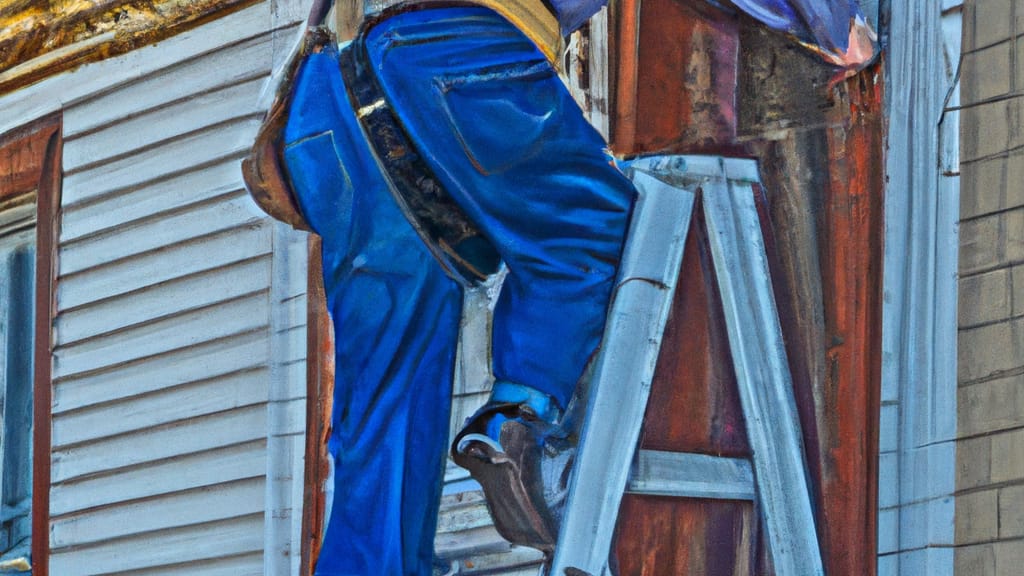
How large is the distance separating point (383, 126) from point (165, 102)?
4.65 feet

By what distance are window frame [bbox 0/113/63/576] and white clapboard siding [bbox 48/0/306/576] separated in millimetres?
37

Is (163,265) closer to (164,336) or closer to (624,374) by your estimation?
(164,336)

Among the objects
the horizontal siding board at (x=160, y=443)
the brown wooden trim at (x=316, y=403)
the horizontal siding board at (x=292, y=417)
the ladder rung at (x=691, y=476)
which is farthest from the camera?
the horizontal siding board at (x=160, y=443)

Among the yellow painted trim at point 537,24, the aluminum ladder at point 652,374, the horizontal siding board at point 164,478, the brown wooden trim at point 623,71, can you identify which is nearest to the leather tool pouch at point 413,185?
the yellow painted trim at point 537,24

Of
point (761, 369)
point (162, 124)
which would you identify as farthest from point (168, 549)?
point (761, 369)

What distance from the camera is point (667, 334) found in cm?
396

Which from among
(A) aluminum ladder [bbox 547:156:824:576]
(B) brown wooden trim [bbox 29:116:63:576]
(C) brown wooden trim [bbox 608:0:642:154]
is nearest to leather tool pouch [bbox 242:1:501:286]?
(C) brown wooden trim [bbox 608:0:642:154]

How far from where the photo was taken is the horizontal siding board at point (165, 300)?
534 cm

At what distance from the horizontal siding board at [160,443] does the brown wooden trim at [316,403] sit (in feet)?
0.98

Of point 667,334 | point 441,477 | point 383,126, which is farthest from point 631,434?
point 383,126

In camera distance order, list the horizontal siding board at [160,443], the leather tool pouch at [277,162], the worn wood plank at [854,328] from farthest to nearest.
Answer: the horizontal siding board at [160,443]
the leather tool pouch at [277,162]
the worn wood plank at [854,328]

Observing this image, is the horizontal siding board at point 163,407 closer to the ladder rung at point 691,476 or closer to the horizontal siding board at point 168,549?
the horizontal siding board at point 168,549

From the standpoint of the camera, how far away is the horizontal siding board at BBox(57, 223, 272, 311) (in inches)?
210

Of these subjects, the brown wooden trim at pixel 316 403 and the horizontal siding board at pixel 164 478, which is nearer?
the brown wooden trim at pixel 316 403
